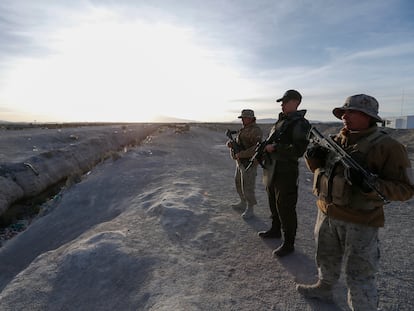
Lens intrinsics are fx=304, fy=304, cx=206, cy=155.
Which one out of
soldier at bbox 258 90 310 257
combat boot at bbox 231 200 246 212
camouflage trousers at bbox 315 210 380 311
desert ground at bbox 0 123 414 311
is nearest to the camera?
camouflage trousers at bbox 315 210 380 311

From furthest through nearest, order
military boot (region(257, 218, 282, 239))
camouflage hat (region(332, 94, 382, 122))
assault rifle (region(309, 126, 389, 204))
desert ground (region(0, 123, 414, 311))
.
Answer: military boot (region(257, 218, 282, 239)) → desert ground (region(0, 123, 414, 311)) → camouflage hat (region(332, 94, 382, 122)) → assault rifle (region(309, 126, 389, 204))

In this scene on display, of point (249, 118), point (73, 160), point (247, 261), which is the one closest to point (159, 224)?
point (247, 261)

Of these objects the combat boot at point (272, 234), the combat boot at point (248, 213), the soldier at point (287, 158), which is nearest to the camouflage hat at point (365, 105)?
the soldier at point (287, 158)

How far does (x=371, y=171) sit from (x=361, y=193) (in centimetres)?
24

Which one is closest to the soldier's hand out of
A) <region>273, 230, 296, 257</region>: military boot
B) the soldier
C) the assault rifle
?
the soldier

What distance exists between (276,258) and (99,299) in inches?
111

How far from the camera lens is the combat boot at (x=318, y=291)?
12.5 ft

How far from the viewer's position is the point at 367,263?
3.10 metres

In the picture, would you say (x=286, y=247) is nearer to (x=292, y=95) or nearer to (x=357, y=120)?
(x=292, y=95)

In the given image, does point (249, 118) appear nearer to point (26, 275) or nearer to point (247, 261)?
point (247, 261)

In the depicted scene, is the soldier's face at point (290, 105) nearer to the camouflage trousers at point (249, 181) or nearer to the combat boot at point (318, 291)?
the camouflage trousers at point (249, 181)

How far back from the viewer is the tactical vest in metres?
3.02

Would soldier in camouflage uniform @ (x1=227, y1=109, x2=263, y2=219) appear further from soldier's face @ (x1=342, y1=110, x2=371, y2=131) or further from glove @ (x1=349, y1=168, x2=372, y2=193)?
glove @ (x1=349, y1=168, x2=372, y2=193)

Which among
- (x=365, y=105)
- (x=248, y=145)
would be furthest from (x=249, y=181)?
(x=365, y=105)
